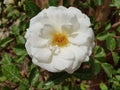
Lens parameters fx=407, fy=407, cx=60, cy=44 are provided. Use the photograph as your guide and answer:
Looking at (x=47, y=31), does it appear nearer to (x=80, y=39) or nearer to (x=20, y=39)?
(x=80, y=39)

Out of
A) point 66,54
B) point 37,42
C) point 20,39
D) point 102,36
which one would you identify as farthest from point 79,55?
point 20,39

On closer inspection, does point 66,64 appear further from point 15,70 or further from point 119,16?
point 119,16

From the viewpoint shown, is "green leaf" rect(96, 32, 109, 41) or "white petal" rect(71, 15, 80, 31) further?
"green leaf" rect(96, 32, 109, 41)

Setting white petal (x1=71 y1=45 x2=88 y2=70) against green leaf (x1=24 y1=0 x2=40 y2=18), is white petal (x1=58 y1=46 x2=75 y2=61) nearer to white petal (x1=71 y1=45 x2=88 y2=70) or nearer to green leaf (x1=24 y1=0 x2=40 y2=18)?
white petal (x1=71 y1=45 x2=88 y2=70)

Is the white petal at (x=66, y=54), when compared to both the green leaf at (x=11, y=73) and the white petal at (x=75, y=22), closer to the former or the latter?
the white petal at (x=75, y=22)

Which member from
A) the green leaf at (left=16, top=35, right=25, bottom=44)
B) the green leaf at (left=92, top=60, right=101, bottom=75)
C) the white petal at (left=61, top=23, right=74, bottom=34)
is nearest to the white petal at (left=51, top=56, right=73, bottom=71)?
the white petal at (left=61, top=23, right=74, bottom=34)

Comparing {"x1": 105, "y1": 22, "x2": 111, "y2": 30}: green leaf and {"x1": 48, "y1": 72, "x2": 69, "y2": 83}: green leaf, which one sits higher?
{"x1": 105, "y1": 22, "x2": 111, "y2": 30}: green leaf
